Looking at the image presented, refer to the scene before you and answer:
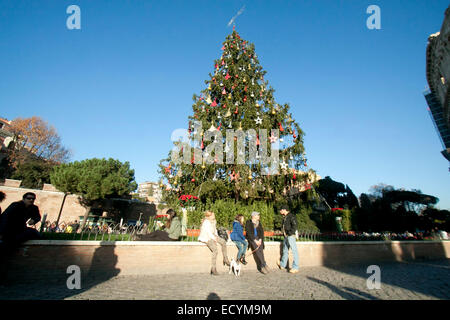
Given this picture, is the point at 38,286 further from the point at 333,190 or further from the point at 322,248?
the point at 333,190

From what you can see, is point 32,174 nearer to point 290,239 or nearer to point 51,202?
point 51,202

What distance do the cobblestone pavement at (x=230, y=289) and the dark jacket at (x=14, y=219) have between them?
1.14 metres

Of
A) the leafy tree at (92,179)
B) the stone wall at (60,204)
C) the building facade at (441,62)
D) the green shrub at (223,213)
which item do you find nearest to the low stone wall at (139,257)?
the green shrub at (223,213)

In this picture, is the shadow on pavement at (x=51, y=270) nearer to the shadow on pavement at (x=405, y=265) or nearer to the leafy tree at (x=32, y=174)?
the shadow on pavement at (x=405, y=265)

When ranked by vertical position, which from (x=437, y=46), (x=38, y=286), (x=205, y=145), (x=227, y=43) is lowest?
(x=38, y=286)

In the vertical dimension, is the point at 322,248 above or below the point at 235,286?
above

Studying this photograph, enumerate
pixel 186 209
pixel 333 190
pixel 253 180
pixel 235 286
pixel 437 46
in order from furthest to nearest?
pixel 333 190
pixel 437 46
pixel 253 180
pixel 186 209
pixel 235 286

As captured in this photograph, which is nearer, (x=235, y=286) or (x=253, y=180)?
(x=235, y=286)

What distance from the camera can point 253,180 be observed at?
40.3ft

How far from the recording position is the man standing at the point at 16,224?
452cm

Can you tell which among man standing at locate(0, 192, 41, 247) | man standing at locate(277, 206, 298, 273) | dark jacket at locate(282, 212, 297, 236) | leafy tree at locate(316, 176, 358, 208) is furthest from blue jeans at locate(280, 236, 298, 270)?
leafy tree at locate(316, 176, 358, 208)

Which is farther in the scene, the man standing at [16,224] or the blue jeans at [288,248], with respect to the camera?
the blue jeans at [288,248]

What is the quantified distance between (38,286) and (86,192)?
2531 cm

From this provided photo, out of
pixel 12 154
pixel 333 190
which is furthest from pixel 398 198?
pixel 12 154
